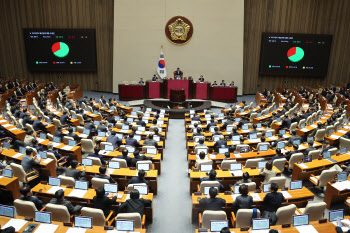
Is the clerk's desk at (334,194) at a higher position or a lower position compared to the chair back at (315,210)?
lower

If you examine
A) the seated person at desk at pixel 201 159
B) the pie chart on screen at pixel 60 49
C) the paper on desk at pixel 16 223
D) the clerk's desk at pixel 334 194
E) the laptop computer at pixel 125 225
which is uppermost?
the pie chart on screen at pixel 60 49

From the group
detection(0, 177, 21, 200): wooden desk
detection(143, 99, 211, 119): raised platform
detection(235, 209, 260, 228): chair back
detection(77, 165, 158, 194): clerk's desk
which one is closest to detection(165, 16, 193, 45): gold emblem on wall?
detection(143, 99, 211, 119): raised platform

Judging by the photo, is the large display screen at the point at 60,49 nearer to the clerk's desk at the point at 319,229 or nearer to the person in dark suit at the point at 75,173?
the person in dark suit at the point at 75,173

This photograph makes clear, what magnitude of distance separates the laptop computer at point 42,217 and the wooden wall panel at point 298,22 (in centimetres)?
1901

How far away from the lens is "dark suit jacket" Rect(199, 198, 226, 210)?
18.6 ft

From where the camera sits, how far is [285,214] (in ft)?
17.9

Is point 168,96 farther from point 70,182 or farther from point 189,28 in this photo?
point 70,182

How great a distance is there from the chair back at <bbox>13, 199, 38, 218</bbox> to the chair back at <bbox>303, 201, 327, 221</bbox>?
17.4 ft

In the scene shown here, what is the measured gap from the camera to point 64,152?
909 centimetres

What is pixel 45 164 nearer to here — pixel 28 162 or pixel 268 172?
pixel 28 162

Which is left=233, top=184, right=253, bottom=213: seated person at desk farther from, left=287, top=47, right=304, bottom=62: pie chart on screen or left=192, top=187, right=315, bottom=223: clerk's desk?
left=287, top=47, right=304, bottom=62: pie chart on screen

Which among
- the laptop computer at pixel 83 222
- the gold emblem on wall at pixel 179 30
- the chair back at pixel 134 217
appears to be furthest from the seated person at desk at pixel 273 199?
the gold emblem on wall at pixel 179 30

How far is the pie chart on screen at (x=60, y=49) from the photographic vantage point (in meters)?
20.6

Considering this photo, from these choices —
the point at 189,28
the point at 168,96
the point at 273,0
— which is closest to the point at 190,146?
the point at 168,96
